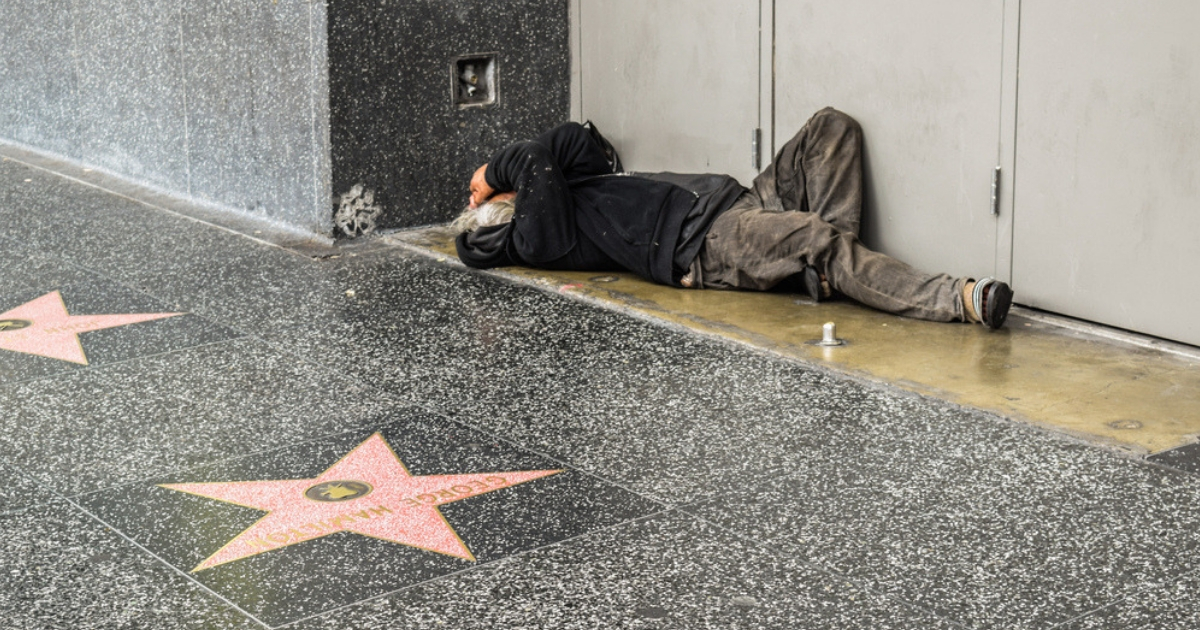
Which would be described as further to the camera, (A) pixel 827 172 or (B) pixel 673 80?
(B) pixel 673 80

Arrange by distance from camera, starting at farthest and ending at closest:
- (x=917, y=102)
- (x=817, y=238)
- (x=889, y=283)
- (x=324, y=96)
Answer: (x=324, y=96)
(x=917, y=102)
(x=817, y=238)
(x=889, y=283)

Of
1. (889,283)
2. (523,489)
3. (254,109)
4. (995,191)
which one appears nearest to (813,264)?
(889,283)

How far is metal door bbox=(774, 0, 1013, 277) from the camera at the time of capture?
4.95 meters

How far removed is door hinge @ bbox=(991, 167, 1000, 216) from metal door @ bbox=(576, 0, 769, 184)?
1184 millimetres

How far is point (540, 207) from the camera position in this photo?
18.1 feet

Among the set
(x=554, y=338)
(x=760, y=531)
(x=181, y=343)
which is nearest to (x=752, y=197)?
(x=554, y=338)

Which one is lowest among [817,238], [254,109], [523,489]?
[523,489]

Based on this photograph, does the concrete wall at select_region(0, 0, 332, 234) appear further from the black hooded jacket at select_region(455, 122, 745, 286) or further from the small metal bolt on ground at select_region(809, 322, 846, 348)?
the small metal bolt on ground at select_region(809, 322, 846, 348)

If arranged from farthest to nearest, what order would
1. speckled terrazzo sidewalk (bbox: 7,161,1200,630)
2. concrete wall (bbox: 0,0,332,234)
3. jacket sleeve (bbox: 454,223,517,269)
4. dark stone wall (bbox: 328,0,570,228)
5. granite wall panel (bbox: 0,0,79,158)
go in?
granite wall panel (bbox: 0,0,79,158) → concrete wall (bbox: 0,0,332,234) → dark stone wall (bbox: 328,0,570,228) → jacket sleeve (bbox: 454,223,517,269) → speckled terrazzo sidewalk (bbox: 7,161,1200,630)

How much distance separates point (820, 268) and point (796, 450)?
1.53 meters

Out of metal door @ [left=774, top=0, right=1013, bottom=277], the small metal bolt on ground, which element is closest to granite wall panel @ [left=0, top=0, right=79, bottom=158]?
metal door @ [left=774, top=0, right=1013, bottom=277]

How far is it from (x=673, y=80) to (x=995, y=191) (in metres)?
1.73

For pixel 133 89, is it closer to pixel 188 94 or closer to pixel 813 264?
pixel 188 94

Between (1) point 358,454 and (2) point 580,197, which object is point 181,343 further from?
(2) point 580,197
